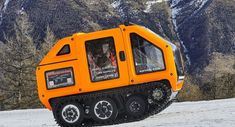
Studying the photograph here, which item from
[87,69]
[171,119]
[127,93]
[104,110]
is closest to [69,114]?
A: [104,110]

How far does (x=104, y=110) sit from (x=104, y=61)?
1203 mm

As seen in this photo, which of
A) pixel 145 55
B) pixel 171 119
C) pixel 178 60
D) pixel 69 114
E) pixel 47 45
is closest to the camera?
pixel 171 119

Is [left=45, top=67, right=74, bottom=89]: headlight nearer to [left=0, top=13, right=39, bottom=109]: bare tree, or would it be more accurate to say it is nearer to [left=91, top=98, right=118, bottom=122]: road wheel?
[left=91, top=98, right=118, bottom=122]: road wheel

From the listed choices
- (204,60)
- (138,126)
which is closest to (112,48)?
(138,126)

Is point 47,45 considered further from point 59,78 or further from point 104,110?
point 104,110

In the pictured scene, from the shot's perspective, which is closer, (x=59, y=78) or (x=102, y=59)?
(x=102, y=59)

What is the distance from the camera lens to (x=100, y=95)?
38.6ft

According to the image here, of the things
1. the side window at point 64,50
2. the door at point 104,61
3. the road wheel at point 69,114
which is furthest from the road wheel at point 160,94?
the side window at point 64,50

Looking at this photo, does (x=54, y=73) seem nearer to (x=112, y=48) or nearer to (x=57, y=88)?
(x=57, y=88)

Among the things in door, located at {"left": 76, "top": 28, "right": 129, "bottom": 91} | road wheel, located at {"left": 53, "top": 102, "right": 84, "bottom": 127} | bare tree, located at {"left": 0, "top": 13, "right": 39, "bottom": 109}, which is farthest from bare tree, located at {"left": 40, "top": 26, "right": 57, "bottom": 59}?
door, located at {"left": 76, "top": 28, "right": 129, "bottom": 91}

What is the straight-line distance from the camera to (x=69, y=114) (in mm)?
11961

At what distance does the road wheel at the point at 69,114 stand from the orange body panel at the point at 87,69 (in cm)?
30

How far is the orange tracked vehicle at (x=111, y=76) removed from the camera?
38.1ft

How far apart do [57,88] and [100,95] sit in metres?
1.15
